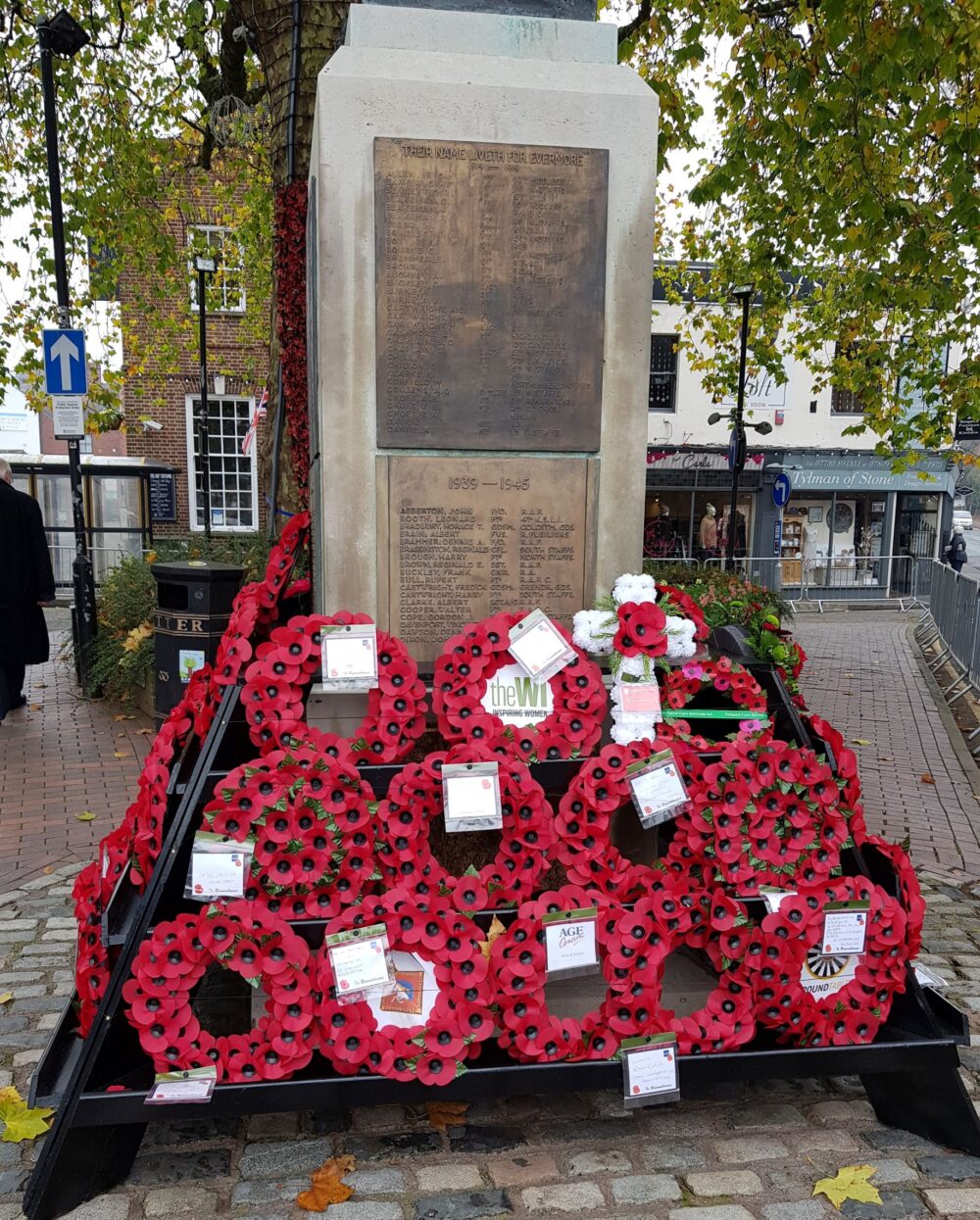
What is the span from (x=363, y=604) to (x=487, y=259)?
1150mm

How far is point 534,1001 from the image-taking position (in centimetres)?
241

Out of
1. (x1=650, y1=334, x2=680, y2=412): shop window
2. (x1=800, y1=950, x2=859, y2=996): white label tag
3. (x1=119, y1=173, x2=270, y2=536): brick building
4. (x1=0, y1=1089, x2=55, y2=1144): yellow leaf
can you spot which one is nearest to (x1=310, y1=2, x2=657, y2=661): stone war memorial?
(x1=800, y1=950, x2=859, y2=996): white label tag

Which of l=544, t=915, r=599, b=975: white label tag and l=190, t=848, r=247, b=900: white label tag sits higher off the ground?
l=190, t=848, r=247, b=900: white label tag

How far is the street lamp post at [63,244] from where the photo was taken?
8133 millimetres

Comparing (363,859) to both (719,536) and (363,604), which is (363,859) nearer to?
(363,604)

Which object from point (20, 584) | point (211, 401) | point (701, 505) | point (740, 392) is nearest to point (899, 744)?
point (20, 584)

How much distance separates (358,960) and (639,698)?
110cm

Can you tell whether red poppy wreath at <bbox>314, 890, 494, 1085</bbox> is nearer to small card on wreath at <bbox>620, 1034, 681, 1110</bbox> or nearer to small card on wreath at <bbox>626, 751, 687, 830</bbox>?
small card on wreath at <bbox>620, 1034, 681, 1110</bbox>

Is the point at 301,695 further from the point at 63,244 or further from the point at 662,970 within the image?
the point at 63,244

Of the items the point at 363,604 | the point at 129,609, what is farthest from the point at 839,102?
the point at 129,609

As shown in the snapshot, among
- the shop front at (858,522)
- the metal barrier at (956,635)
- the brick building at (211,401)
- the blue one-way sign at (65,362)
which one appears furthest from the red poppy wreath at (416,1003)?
the shop front at (858,522)

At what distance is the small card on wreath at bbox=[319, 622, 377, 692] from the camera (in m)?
2.62

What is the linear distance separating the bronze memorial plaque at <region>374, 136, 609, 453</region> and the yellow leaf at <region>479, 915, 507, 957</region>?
1.45 metres

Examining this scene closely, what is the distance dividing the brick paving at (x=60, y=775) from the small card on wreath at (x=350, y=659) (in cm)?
299
